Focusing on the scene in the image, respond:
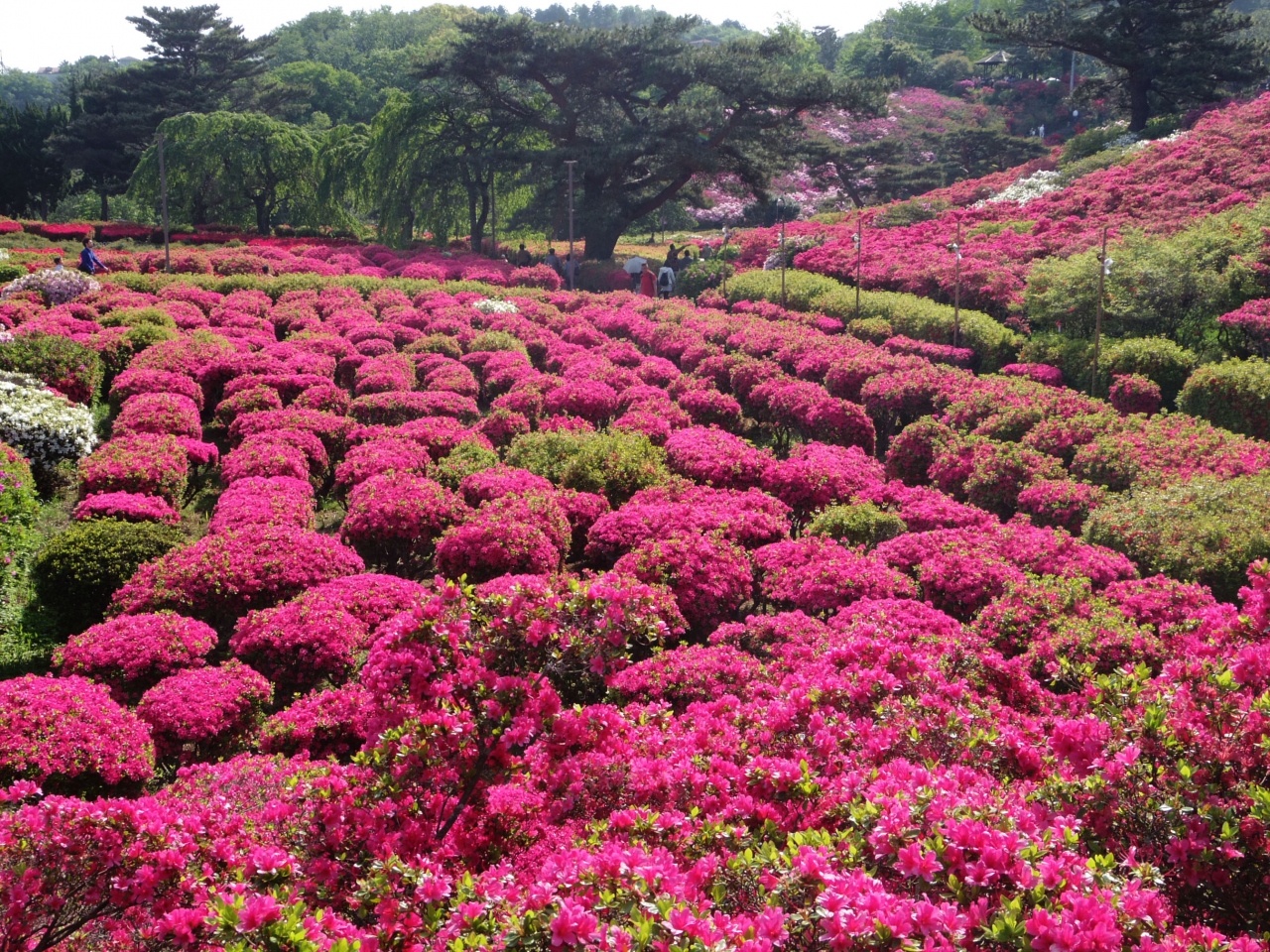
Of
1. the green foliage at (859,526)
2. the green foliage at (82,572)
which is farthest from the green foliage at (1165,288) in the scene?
the green foliage at (82,572)

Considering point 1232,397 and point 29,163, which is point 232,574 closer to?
point 1232,397

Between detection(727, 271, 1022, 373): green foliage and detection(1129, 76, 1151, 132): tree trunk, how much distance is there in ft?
62.4

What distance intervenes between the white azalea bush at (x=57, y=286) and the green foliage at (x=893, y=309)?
1565cm

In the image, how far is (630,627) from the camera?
4695 mm

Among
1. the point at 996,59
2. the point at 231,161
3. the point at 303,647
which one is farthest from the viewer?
the point at 996,59

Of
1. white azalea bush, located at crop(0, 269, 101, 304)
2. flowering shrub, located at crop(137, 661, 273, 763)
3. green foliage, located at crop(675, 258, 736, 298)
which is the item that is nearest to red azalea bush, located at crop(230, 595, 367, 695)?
flowering shrub, located at crop(137, 661, 273, 763)

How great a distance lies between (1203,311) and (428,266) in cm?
1960

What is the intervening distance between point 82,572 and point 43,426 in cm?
433

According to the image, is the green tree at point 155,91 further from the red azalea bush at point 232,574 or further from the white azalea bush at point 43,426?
the red azalea bush at point 232,574

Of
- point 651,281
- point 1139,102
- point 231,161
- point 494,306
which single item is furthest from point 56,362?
point 1139,102

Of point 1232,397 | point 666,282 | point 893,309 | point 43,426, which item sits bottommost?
point 43,426

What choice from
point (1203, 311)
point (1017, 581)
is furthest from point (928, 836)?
point (1203, 311)

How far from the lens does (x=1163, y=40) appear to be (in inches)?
1389

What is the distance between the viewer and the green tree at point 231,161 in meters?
38.9
